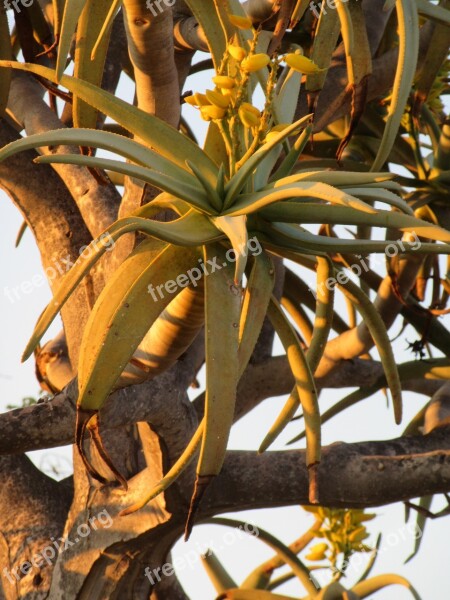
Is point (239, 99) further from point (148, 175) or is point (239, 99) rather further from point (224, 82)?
point (148, 175)

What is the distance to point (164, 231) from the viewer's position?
3.42 feet

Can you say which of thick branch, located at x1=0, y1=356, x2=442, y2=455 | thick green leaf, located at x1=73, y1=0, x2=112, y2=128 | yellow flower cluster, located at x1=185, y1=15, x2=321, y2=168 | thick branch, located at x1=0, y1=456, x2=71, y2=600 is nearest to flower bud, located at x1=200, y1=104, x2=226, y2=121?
yellow flower cluster, located at x1=185, y1=15, x2=321, y2=168

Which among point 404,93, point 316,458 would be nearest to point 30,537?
point 316,458

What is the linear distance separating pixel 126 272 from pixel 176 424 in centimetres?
47

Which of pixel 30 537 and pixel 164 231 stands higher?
pixel 164 231

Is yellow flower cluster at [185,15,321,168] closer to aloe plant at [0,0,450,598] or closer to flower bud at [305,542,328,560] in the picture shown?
aloe plant at [0,0,450,598]

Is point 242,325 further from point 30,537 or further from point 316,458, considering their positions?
point 30,537
